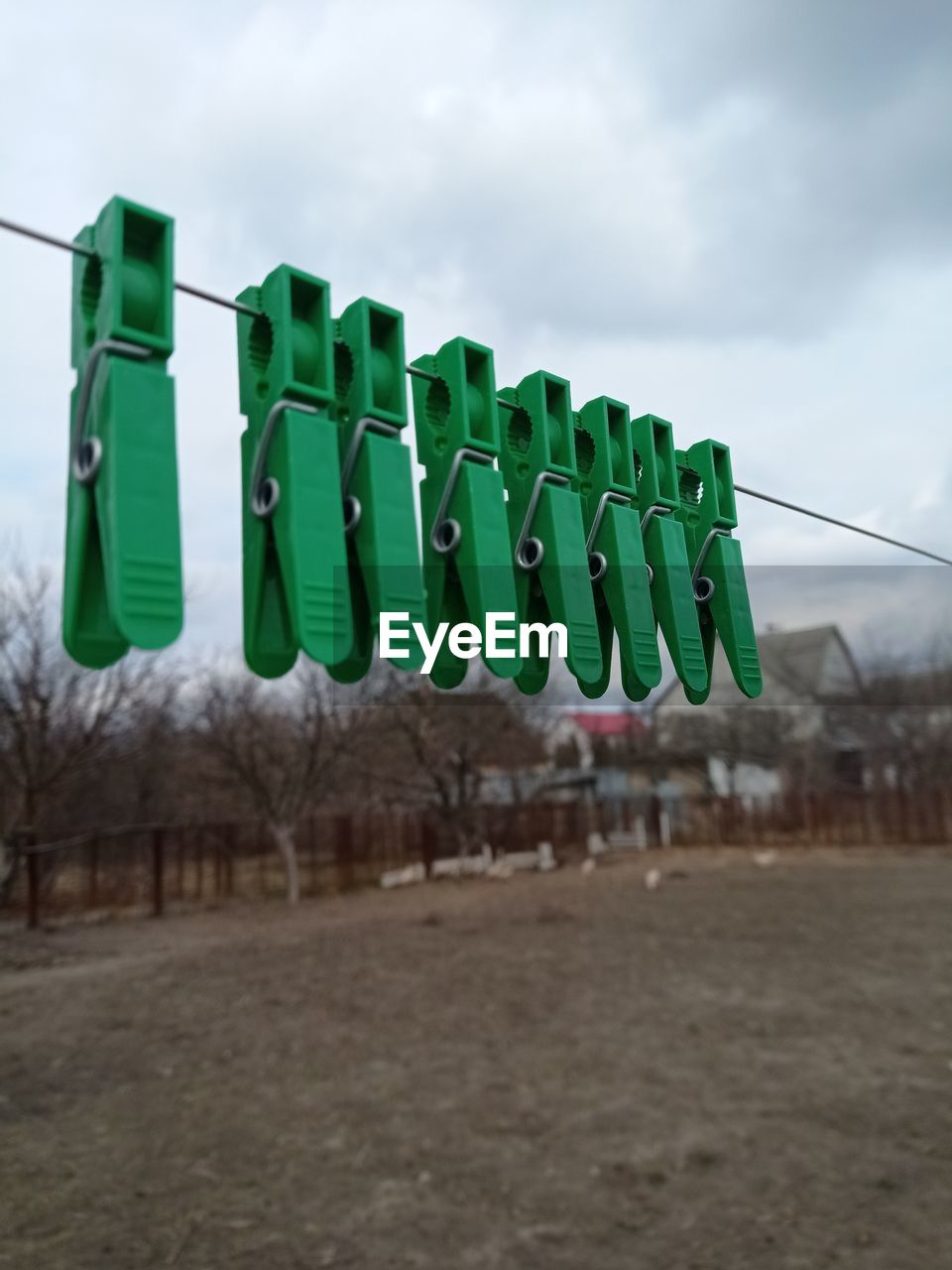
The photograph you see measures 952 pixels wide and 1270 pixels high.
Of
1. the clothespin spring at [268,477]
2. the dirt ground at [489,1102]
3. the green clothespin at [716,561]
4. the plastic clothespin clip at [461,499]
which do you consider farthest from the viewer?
the dirt ground at [489,1102]

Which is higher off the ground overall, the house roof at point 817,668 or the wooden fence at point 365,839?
the house roof at point 817,668

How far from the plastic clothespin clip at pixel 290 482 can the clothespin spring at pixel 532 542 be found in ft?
0.86

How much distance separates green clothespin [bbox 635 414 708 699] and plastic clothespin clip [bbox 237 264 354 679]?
0.53m

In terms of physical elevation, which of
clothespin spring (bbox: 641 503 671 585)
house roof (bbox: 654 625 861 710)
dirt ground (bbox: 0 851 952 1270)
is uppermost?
house roof (bbox: 654 625 861 710)

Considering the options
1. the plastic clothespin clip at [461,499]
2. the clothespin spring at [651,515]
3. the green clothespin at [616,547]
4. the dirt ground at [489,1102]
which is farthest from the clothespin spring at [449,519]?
the dirt ground at [489,1102]

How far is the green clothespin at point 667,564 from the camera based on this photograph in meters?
1.22

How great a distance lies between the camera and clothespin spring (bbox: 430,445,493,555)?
0.94m

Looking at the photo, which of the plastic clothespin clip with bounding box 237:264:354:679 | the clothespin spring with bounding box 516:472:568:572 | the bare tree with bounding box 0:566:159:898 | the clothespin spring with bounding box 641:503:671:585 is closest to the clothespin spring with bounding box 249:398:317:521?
the plastic clothespin clip with bounding box 237:264:354:679

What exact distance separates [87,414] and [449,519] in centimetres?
36

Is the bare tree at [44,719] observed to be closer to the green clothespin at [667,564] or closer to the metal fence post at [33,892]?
the metal fence post at [33,892]

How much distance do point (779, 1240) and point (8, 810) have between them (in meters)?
10.4

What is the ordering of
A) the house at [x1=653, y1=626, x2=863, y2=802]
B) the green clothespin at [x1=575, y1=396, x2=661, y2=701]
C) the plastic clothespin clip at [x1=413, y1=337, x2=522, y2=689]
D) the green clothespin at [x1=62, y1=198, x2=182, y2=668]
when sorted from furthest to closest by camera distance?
the house at [x1=653, y1=626, x2=863, y2=802] < the green clothespin at [x1=575, y1=396, x2=661, y2=701] < the plastic clothespin clip at [x1=413, y1=337, x2=522, y2=689] < the green clothespin at [x1=62, y1=198, x2=182, y2=668]

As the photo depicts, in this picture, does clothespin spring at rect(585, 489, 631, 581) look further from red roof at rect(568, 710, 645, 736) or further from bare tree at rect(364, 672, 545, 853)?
red roof at rect(568, 710, 645, 736)

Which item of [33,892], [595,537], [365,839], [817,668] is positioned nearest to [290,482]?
[595,537]
